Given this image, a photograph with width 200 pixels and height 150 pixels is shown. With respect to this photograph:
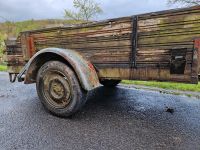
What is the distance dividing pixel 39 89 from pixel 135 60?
164cm

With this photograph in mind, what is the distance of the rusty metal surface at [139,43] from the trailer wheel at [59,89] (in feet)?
1.26

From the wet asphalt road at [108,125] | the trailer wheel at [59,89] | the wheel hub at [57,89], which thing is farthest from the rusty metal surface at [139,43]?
the wet asphalt road at [108,125]

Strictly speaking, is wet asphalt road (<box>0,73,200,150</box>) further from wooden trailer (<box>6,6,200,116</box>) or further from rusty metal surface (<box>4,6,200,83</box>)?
rusty metal surface (<box>4,6,200,83</box>)

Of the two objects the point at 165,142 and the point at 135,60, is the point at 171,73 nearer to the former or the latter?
the point at 135,60

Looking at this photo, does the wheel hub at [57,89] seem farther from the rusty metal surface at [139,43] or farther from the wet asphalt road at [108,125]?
the rusty metal surface at [139,43]

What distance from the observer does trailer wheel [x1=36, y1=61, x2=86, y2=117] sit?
10.8ft

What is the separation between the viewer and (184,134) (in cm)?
300

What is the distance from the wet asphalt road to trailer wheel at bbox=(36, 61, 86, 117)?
0.18 metres

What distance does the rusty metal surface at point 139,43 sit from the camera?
2.72 m

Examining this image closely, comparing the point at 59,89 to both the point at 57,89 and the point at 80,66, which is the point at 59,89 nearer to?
the point at 57,89

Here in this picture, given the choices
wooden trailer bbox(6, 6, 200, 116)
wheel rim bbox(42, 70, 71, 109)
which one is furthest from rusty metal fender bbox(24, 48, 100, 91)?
wheel rim bbox(42, 70, 71, 109)

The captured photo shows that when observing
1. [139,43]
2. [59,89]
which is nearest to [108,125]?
[59,89]

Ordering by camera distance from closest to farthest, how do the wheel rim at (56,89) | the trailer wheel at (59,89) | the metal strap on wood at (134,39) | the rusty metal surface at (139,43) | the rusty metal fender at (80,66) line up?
the rusty metal surface at (139,43) → the metal strap on wood at (134,39) → the rusty metal fender at (80,66) → the trailer wheel at (59,89) → the wheel rim at (56,89)

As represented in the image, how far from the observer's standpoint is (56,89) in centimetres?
355
